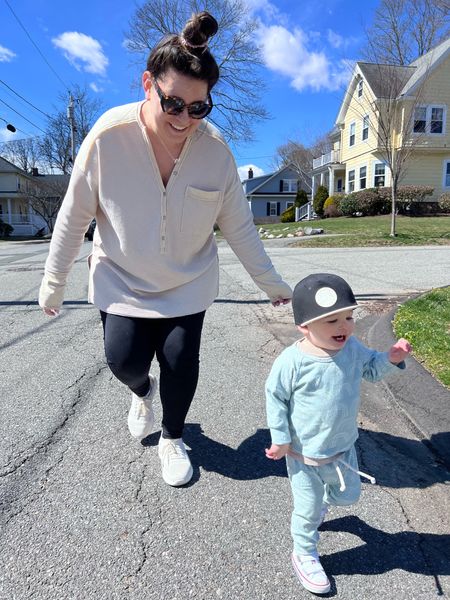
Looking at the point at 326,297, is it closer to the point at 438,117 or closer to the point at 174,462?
the point at 174,462

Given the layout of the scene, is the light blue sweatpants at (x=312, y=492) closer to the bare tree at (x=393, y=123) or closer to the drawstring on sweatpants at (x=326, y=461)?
the drawstring on sweatpants at (x=326, y=461)

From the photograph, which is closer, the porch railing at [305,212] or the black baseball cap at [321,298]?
the black baseball cap at [321,298]

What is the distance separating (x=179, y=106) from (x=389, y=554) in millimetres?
2036

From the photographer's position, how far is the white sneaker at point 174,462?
2.37 m

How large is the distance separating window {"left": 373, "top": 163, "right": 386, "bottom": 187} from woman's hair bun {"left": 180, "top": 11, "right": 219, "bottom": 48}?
28.9 metres

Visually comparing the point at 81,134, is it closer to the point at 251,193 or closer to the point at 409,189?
the point at 251,193

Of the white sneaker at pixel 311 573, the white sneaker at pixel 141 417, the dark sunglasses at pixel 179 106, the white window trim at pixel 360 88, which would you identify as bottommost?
the white sneaker at pixel 311 573

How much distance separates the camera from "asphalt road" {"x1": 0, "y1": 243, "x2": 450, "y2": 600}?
5.78ft

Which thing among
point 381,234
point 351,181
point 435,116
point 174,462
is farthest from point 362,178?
point 174,462

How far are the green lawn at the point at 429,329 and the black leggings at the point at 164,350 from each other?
191cm

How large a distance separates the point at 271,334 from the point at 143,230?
321cm

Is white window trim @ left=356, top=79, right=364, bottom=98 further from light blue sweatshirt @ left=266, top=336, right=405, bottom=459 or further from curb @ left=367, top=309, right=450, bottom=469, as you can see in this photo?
light blue sweatshirt @ left=266, top=336, right=405, bottom=459

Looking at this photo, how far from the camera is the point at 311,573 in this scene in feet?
5.74

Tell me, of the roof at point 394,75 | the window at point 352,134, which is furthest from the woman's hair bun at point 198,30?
the window at point 352,134
